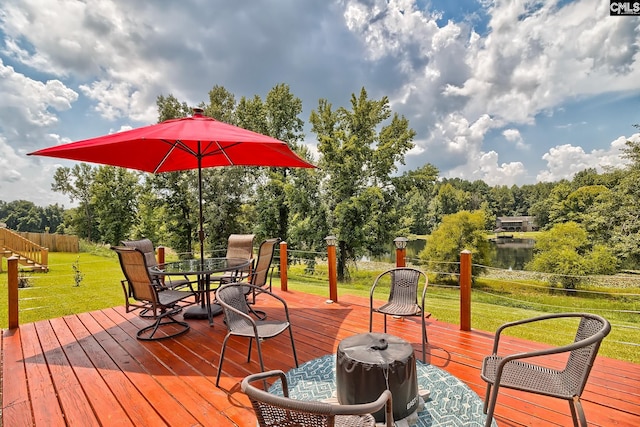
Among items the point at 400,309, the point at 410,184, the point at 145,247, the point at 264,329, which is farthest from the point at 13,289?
the point at 410,184

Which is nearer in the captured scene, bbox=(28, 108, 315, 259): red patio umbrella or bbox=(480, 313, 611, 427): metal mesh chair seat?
bbox=(480, 313, 611, 427): metal mesh chair seat

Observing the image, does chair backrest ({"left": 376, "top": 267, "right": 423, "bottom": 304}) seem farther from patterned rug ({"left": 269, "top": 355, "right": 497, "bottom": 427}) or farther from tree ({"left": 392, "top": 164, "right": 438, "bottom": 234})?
tree ({"left": 392, "top": 164, "right": 438, "bottom": 234})

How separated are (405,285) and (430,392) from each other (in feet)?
3.84

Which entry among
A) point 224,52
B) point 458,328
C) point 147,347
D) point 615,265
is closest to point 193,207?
point 224,52

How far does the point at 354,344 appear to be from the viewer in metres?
2.04

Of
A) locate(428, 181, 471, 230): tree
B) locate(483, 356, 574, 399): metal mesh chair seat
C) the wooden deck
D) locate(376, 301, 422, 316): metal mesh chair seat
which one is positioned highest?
locate(428, 181, 471, 230): tree

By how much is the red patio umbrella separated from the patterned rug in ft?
6.97

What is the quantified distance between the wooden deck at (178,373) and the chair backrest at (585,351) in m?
0.53

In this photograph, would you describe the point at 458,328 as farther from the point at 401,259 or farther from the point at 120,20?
the point at 120,20

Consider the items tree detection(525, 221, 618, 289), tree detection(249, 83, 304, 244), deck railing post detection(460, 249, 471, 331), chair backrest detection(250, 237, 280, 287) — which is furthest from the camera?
tree detection(525, 221, 618, 289)

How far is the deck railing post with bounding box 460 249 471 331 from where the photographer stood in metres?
3.39

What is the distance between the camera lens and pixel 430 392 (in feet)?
7.27

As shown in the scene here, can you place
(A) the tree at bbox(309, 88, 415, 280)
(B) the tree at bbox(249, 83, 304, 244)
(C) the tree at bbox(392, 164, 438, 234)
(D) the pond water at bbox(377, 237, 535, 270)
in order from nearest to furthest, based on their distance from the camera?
(A) the tree at bbox(309, 88, 415, 280)
(C) the tree at bbox(392, 164, 438, 234)
(B) the tree at bbox(249, 83, 304, 244)
(D) the pond water at bbox(377, 237, 535, 270)

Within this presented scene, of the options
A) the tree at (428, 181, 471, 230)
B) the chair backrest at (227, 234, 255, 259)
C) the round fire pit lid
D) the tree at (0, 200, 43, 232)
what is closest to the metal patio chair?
the chair backrest at (227, 234, 255, 259)
